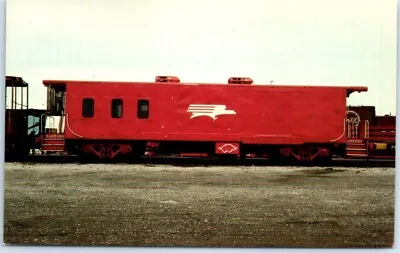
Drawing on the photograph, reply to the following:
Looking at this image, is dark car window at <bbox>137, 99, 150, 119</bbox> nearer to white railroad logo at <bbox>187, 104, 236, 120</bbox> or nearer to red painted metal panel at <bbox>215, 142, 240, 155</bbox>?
white railroad logo at <bbox>187, 104, 236, 120</bbox>

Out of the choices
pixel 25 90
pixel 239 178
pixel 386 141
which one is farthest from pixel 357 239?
pixel 25 90

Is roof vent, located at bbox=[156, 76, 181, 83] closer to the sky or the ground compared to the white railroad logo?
closer to the sky

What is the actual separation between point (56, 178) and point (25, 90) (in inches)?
107

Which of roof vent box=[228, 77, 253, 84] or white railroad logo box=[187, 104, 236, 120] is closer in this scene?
roof vent box=[228, 77, 253, 84]

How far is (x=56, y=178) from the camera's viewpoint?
35.3 ft

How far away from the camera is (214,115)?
1404 cm

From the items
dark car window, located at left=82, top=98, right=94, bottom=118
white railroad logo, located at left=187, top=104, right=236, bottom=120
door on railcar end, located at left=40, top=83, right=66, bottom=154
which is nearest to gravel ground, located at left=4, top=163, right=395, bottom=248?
door on railcar end, located at left=40, top=83, right=66, bottom=154

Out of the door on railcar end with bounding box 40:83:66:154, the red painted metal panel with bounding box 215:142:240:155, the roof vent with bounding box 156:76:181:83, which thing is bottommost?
the red painted metal panel with bounding box 215:142:240:155

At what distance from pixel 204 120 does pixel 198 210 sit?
5534 millimetres

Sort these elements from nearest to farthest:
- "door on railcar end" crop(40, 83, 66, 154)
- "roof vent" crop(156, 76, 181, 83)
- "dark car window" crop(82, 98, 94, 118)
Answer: "roof vent" crop(156, 76, 181, 83) < "door on railcar end" crop(40, 83, 66, 154) < "dark car window" crop(82, 98, 94, 118)

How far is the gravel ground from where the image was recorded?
313 inches

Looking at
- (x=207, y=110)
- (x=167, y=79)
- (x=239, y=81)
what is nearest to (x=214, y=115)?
(x=207, y=110)

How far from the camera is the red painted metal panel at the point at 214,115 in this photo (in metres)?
14.0

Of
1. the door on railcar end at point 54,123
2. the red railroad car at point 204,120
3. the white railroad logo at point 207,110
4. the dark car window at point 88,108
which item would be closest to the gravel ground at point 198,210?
the door on railcar end at point 54,123
